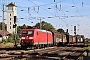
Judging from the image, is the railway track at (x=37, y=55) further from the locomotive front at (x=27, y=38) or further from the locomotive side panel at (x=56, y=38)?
the locomotive side panel at (x=56, y=38)

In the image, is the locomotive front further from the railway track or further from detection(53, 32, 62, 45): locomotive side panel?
detection(53, 32, 62, 45): locomotive side panel

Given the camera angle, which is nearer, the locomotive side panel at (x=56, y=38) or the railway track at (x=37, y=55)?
the railway track at (x=37, y=55)

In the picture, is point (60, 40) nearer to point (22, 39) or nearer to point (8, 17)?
point (22, 39)

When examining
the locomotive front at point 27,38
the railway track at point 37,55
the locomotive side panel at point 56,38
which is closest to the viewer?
the railway track at point 37,55

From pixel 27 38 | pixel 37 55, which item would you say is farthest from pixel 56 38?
pixel 37 55

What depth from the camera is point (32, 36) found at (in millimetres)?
35781

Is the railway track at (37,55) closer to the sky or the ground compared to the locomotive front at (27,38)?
closer to the ground

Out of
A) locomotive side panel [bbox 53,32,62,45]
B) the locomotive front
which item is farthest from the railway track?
locomotive side panel [bbox 53,32,62,45]

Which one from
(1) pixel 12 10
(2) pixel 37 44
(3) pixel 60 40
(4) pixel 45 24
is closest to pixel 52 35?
(3) pixel 60 40

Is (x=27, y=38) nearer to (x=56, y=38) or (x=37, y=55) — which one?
(x=37, y=55)

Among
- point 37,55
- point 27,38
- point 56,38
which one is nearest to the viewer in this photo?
point 37,55

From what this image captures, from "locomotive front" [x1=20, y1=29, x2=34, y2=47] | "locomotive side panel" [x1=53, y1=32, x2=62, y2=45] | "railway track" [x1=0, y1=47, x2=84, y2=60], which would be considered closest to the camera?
"railway track" [x1=0, y1=47, x2=84, y2=60]

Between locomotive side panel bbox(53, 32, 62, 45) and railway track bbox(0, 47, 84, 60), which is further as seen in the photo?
locomotive side panel bbox(53, 32, 62, 45)

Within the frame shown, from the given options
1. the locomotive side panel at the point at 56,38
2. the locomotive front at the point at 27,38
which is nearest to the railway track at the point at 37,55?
the locomotive front at the point at 27,38
